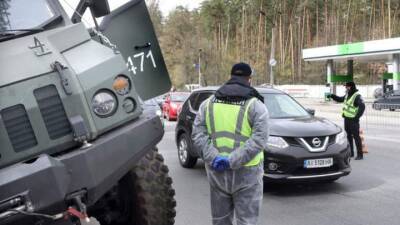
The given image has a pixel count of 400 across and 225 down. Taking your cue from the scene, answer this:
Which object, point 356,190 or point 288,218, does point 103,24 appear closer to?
point 288,218

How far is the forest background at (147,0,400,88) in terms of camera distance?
2571 inches

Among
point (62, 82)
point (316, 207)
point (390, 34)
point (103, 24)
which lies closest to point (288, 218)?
point (316, 207)

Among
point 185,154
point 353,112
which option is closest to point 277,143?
point 185,154

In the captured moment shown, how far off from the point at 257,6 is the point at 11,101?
235ft

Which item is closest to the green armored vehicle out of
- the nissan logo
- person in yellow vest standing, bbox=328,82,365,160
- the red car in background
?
the nissan logo

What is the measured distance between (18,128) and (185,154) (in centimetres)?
754

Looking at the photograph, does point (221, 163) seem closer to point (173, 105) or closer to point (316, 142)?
point (316, 142)

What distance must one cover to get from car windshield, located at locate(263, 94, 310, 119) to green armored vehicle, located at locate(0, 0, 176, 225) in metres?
4.77

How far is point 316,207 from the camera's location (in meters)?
7.27

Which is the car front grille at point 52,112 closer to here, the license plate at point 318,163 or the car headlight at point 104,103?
the car headlight at point 104,103

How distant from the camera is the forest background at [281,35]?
214 ft

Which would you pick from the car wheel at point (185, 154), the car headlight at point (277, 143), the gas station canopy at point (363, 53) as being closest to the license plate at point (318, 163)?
the car headlight at point (277, 143)

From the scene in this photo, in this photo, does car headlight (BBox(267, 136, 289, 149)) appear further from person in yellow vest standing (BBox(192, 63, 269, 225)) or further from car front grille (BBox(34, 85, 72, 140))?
car front grille (BBox(34, 85, 72, 140))

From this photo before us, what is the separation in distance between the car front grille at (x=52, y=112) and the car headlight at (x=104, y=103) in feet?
0.77
